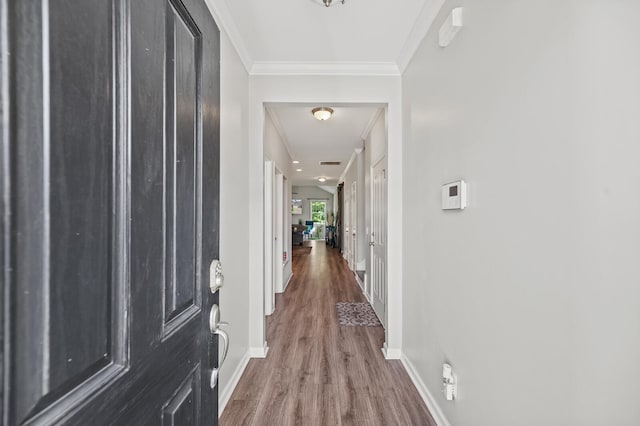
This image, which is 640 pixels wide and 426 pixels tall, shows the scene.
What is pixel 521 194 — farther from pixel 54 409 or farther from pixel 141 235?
Result: pixel 54 409

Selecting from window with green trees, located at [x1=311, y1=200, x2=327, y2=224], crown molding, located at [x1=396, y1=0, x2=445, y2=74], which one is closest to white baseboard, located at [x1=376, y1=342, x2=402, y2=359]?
crown molding, located at [x1=396, y1=0, x2=445, y2=74]

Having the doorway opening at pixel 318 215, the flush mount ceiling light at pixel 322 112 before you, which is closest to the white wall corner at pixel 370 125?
the flush mount ceiling light at pixel 322 112

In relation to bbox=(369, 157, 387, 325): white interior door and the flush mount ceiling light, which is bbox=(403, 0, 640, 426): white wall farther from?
the flush mount ceiling light

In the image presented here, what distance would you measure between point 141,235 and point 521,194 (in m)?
1.15

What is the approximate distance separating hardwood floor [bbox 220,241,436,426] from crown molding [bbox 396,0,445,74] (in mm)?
2323

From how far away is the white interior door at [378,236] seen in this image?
3.46m

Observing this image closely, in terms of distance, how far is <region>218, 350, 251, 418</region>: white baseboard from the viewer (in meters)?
1.98

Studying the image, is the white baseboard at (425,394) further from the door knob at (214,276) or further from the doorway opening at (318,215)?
the doorway opening at (318,215)

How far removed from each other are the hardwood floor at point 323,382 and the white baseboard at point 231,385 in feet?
0.11

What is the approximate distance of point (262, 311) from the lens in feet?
9.04

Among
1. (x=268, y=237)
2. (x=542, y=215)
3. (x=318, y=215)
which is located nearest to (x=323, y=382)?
(x=268, y=237)

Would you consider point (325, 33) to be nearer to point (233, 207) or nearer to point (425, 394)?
point (233, 207)

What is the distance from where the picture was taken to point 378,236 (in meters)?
3.88

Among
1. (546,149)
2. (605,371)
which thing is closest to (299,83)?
(546,149)
